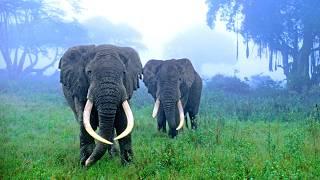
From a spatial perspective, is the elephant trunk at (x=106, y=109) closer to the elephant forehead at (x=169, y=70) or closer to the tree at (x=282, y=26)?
the elephant forehead at (x=169, y=70)

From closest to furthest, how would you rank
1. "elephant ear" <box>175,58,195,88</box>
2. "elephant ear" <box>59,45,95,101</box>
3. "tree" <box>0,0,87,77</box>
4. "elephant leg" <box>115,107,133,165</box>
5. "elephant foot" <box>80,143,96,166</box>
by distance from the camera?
"elephant leg" <box>115,107,133,165</box>
"elephant ear" <box>59,45,95,101</box>
"elephant foot" <box>80,143,96,166</box>
"elephant ear" <box>175,58,195,88</box>
"tree" <box>0,0,87,77</box>

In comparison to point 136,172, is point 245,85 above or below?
below

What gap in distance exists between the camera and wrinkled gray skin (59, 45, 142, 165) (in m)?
7.39

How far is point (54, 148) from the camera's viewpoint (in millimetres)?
11039

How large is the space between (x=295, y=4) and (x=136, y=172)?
30.0 metres

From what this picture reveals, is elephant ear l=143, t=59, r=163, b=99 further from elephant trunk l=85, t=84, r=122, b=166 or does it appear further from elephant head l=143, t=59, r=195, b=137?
elephant trunk l=85, t=84, r=122, b=166

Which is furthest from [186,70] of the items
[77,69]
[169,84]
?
[77,69]

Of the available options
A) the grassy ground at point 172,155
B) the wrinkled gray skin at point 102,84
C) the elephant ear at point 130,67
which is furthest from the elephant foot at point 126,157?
the elephant ear at point 130,67

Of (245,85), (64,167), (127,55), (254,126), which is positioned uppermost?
(127,55)

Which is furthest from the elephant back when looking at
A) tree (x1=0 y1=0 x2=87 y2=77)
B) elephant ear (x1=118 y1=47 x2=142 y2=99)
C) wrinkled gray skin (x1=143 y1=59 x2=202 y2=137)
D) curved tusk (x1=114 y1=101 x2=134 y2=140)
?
tree (x1=0 y1=0 x2=87 y2=77)

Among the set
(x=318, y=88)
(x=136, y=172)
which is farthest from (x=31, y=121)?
(x=318, y=88)

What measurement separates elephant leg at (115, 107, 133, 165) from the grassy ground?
6.5 inches

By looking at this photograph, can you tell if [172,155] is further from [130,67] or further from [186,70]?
[186,70]

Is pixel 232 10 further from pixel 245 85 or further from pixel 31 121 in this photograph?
pixel 31 121
